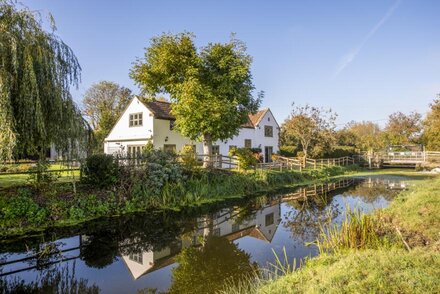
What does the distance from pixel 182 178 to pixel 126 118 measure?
1320cm

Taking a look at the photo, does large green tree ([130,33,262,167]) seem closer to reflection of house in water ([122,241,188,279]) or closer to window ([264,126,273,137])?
reflection of house in water ([122,241,188,279])

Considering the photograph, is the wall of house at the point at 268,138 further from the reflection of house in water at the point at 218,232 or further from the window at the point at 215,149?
the reflection of house in water at the point at 218,232

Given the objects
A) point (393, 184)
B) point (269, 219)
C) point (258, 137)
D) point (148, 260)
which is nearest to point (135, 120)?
point (258, 137)

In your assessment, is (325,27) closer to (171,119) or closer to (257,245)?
(257,245)

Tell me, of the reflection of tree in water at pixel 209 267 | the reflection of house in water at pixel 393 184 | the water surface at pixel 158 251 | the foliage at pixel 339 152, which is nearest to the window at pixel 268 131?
the foliage at pixel 339 152

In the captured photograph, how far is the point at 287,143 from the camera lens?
1439 inches

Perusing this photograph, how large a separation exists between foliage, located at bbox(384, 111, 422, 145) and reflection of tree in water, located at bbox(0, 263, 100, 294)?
45854mm

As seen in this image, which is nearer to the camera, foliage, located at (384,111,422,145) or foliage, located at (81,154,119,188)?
foliage, located at (81,154,119,188)

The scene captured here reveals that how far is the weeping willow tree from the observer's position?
8.25m

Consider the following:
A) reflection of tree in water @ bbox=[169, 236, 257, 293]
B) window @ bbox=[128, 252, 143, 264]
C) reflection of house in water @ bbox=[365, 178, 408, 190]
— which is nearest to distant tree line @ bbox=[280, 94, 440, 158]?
reflection of house in water @ bbox=[365, 178, 408, 190]

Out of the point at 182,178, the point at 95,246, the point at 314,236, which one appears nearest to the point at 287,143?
the point at 182,178

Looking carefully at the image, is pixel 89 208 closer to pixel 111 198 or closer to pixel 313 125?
pixel 111 198

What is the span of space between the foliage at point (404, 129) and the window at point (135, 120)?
37094mm

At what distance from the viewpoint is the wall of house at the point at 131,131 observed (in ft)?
74.0
